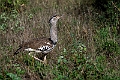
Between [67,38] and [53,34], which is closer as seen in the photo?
[53,34]

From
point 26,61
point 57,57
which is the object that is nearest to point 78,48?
point 57,57

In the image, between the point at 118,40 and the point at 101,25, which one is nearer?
the point at 118,40

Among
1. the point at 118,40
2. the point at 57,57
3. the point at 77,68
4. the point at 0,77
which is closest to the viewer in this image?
the point at 0,77

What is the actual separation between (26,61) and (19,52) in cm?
22

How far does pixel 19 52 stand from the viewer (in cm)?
589

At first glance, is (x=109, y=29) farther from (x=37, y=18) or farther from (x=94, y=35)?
(x=37, y=18)

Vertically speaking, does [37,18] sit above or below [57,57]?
above

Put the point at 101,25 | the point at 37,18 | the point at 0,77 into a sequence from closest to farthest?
the point at 0,77
the point at 101,25
the point at 37,18

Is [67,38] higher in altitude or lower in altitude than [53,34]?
lower

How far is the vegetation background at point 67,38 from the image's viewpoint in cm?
543

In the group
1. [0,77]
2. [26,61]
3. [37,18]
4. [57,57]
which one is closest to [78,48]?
[57,57]

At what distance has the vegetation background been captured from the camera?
17.8 ft

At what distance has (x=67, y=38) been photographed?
23.3 feet

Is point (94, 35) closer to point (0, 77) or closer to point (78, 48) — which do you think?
point (78, 48)
